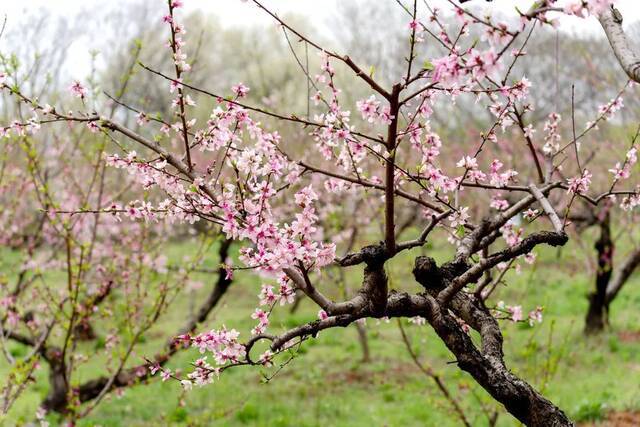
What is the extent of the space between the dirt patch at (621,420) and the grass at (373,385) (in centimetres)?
13

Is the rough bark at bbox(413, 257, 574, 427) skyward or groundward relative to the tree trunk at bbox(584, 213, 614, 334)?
groundward

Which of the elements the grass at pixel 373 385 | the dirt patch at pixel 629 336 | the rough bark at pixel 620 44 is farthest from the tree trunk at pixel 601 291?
the rough bark at pixel 620 44

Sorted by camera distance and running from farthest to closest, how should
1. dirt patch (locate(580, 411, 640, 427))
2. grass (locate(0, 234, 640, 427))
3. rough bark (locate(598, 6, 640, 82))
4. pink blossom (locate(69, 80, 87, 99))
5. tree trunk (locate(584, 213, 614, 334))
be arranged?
tree trunk (locate(584, 213, 614, 334)) → grass (locate(0, 234, 640, 427)) → dirt patch (locate(580, 411, 640, 427)) → pink blossom (locate(69, 80, 87, 99)) → rough bark (locate(598, 6, 640, 82))

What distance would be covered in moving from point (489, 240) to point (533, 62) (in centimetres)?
2909

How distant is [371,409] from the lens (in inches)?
313

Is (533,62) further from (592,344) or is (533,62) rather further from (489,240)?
(489,240)

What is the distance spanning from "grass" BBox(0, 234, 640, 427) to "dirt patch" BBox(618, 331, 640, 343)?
0.31 feet

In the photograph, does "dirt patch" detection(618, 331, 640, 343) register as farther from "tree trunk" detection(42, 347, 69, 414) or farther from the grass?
"tree trunk" detection(42, 347, 69, 414)

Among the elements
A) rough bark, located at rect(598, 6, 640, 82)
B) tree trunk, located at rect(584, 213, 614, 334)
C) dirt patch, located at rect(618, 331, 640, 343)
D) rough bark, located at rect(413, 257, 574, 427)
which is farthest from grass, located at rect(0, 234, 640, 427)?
rough bark, located at rect(598, 6, 640, 82)

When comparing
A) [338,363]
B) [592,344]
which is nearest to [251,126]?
[338,363]

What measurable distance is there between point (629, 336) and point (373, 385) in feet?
14.8

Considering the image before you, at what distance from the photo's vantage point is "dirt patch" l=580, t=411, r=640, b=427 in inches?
262

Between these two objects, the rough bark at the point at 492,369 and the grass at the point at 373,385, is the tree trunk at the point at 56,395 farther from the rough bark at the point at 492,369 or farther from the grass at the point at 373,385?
the rough bark at the point at 492,369

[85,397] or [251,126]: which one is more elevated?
[85,397]
